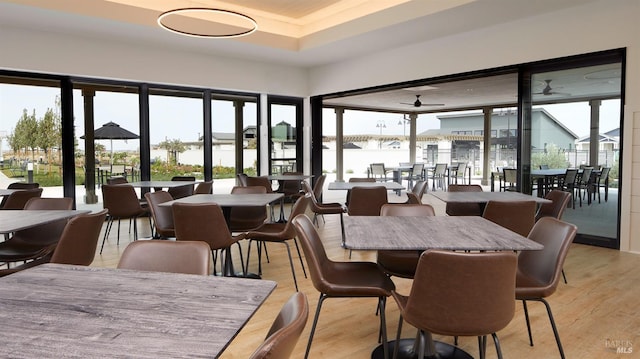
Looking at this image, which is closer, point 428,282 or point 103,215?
point 428,282

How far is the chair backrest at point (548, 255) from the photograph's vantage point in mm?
2381

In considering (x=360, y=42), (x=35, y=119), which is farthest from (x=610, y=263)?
(x=35, y=119)

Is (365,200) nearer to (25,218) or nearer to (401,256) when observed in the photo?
(401,256)

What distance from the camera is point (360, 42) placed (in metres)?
7.36

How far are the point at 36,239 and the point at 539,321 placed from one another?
13.1 feet

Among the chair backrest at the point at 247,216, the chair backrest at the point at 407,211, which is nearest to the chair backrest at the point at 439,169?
the chair backrest at the point at 247,216

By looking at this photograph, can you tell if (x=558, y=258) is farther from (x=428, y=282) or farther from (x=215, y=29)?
(x=215, y=29)

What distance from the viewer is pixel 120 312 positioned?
1376 millimetres

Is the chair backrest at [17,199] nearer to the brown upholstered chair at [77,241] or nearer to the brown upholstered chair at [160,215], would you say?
the brown upholstered chair at [160,215]

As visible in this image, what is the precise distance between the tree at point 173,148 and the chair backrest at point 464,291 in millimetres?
7475

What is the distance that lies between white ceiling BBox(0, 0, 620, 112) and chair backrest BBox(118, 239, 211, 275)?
4.71 meters

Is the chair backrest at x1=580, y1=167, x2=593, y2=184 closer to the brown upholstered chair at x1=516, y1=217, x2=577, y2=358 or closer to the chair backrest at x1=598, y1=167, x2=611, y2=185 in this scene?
the chair backrest at x1=598, y1=167, x2=611, y2=185

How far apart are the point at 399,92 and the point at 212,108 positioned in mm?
4859

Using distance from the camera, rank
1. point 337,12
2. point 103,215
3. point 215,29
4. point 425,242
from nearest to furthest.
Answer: point 425,242 → point 103,215 → point 215,29 → point 337,12
